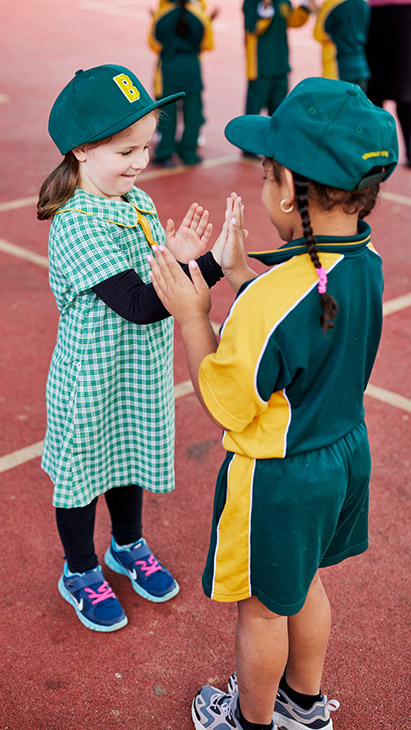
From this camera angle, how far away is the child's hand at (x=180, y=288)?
1.97 m

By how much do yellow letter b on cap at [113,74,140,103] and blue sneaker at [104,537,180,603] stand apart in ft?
5.37

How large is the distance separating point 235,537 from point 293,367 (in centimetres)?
52

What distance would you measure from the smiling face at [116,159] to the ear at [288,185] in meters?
0.69

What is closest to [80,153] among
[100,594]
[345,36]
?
[100,594]

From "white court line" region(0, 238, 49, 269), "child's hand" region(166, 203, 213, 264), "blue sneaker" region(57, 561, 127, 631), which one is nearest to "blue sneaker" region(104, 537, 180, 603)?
"blue sneaker" region(57, 561, 127, 631)

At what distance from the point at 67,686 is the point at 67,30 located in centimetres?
1476

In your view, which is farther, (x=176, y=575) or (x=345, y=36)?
(x=345, y=36)

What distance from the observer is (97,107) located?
2230mm

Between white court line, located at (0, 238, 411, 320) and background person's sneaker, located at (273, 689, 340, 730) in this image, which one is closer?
background person's sneaker, located at (273, 689, 340, 730)

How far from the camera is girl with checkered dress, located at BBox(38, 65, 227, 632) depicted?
2.26 m

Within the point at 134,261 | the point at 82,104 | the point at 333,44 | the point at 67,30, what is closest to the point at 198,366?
the point at 134,261

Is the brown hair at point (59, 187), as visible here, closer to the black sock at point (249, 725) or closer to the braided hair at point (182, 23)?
the black sock at point (249, 725)

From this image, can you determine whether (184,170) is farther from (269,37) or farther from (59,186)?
(59,186)

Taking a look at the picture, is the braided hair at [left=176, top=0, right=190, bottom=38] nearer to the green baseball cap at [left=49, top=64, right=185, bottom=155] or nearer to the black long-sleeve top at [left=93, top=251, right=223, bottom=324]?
the green baseball cap at [left=49, top=64, right=185, bottom=155]
